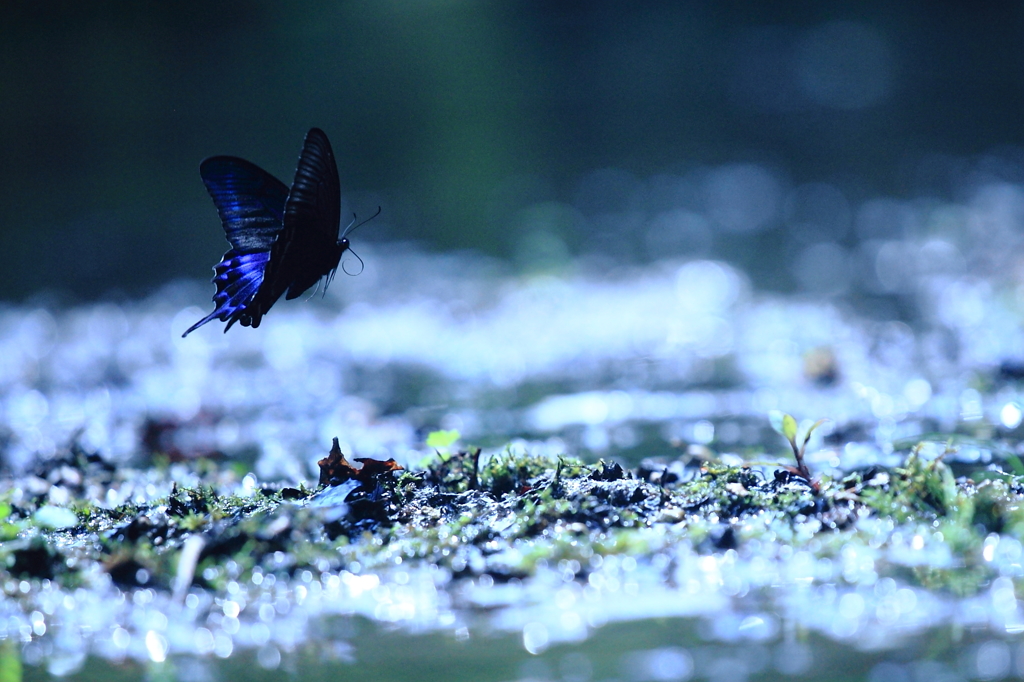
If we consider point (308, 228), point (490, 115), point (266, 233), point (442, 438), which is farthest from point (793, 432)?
point (490, 115)

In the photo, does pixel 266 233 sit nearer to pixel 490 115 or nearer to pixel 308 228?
pixel 308 228

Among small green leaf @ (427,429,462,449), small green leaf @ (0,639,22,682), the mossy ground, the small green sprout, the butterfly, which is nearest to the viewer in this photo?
small green leaf @ (0,639,22,682)

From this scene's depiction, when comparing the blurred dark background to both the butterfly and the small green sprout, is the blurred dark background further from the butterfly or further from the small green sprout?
the butterfly

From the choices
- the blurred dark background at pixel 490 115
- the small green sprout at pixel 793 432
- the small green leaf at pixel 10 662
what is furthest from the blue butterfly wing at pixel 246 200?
the blurred dark background at pixel 490 115

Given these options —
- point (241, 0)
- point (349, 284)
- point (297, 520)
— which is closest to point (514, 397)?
point (297, 520)

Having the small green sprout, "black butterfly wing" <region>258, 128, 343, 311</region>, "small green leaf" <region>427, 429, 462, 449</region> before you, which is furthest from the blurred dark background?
"small green leaf" <region>427, 429, 462, 449</region>

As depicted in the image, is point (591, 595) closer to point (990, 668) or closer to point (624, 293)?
point (990, 668)
